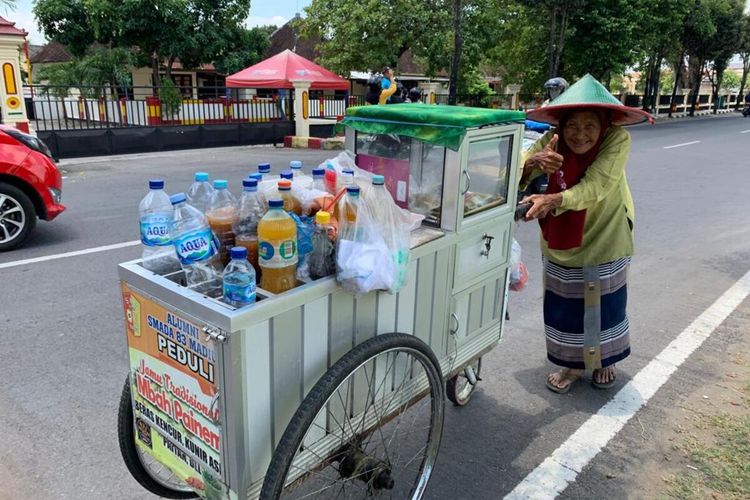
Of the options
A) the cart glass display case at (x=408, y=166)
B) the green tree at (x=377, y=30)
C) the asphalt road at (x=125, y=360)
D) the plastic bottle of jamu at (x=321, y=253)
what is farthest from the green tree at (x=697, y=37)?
the plastic bottle of jamu at (x=321, y=253)

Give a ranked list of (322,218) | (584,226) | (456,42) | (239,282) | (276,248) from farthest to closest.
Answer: (456,42)
(584,226)
(322,218)
(276,248)
(239,282)

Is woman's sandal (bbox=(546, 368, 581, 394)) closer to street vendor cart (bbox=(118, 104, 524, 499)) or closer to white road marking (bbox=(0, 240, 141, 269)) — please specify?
street vendor cart (bbox=(118, 104, 524, 499))

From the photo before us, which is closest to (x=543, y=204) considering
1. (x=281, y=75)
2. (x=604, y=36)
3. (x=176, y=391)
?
(x=176, y=391)

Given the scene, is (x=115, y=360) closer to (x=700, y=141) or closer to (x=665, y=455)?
(x=665, y=455)

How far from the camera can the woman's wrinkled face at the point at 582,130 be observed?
9.48ft

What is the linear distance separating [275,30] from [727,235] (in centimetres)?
3307

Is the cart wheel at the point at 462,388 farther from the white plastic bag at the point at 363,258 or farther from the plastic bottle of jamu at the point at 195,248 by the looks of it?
the plastic bottle of jamu at the point at 195,248

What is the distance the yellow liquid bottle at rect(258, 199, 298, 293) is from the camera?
1.76m

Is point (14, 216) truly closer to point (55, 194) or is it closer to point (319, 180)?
point (55, 194)

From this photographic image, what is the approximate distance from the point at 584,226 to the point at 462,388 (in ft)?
3.56

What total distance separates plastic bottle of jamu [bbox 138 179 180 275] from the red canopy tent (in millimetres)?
13649

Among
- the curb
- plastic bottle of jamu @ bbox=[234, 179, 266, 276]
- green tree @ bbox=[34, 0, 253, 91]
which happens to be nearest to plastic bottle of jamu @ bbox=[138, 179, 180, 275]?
plastic bottle of jamu @ bbox=[234, 179, 266, 276]

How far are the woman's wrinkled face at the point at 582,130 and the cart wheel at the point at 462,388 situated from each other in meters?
1.22

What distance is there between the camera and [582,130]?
2.91 meters
